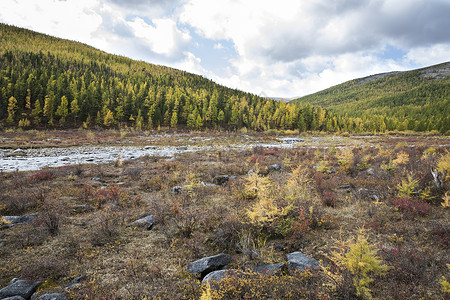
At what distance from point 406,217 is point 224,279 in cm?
577

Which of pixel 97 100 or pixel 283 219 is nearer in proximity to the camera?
pixel 283 219

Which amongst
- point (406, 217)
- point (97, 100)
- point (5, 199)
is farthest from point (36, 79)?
point (406, 217)

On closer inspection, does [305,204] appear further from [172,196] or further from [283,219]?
[172,196]

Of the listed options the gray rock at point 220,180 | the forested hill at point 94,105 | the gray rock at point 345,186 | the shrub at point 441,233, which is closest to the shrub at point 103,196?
the gray rock at point 220,180

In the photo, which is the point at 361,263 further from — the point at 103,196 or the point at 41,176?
the point at 41,176

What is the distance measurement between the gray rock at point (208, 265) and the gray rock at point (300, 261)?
128 centimetres

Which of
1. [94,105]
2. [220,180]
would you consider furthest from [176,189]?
[94,105]

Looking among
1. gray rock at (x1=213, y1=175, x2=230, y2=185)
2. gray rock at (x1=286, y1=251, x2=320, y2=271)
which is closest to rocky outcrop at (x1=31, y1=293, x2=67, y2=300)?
gray rock at (x1=286, y1=251, x2=320, y2=271)

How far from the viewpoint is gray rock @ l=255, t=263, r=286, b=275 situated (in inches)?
147

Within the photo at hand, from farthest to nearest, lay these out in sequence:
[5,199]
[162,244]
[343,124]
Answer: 1. [343,124]
2. [5,199]
3. [162,244]

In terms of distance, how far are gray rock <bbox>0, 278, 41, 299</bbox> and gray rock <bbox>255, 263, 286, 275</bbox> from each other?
4102 millimetres

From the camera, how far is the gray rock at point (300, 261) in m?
3.91

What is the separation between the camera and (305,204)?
21.7 feet

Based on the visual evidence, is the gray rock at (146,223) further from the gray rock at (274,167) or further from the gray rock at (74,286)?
the gray rock at (274,167)
